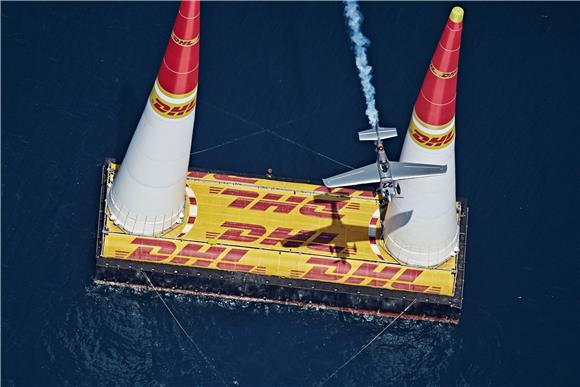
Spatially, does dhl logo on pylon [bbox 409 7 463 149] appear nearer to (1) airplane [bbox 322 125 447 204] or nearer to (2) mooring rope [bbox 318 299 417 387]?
(1) airplane [bbox 322 125 447 204]

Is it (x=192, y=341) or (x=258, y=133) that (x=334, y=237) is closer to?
(x=258, y=133)

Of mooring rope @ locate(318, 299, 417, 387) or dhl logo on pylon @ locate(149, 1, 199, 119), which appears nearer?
dhl logo on pylon @ locate(149, 1, 199, 119)

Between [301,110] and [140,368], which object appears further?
[301,110]

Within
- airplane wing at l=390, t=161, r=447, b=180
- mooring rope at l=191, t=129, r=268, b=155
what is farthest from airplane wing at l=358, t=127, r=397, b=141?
mooring rope at l=191, t=129, r=268, b=155

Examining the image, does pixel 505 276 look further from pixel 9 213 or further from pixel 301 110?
pixel 9 213

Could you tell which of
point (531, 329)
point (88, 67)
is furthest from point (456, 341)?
point (88, 67)
